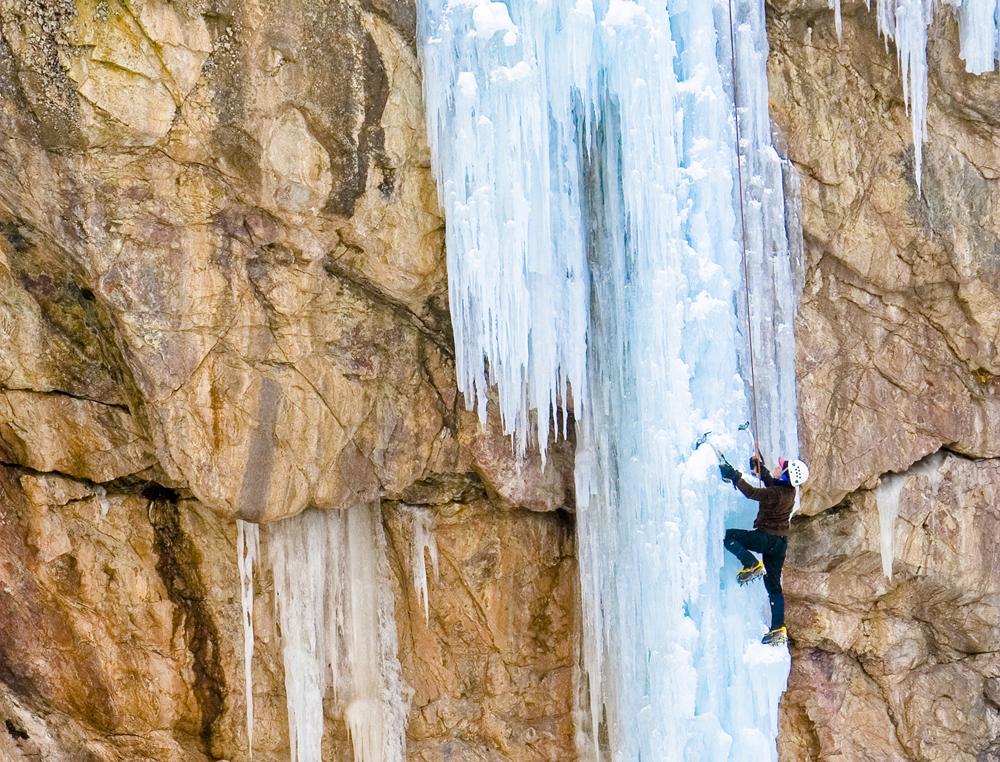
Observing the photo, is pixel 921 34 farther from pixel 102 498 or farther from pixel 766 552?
pixel 102 498

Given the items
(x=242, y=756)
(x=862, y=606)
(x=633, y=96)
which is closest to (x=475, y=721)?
(x=242, y=756)

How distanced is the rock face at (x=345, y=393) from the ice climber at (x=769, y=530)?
1.37m

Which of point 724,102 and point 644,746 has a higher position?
point 724,102

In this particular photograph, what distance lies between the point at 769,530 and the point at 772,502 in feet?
0.85

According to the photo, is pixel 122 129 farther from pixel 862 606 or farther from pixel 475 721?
pixel 862 606

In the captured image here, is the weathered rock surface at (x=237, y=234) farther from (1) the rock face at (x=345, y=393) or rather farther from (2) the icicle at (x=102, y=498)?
(2) the icicle at (x=102, y=498)

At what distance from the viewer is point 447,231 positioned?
797cm

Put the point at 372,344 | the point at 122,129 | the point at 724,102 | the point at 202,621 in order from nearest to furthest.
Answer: the point at 122,129, the point at 724,102, the point at 372,344, the point at 202,621

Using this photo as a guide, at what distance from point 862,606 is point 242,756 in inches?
208

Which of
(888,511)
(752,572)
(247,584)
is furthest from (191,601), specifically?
(888,511)

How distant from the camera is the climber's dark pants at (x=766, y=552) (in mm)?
8031

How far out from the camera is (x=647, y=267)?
8078mm

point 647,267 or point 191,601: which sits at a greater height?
point 647,267

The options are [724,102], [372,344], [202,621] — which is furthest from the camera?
[202,621]
